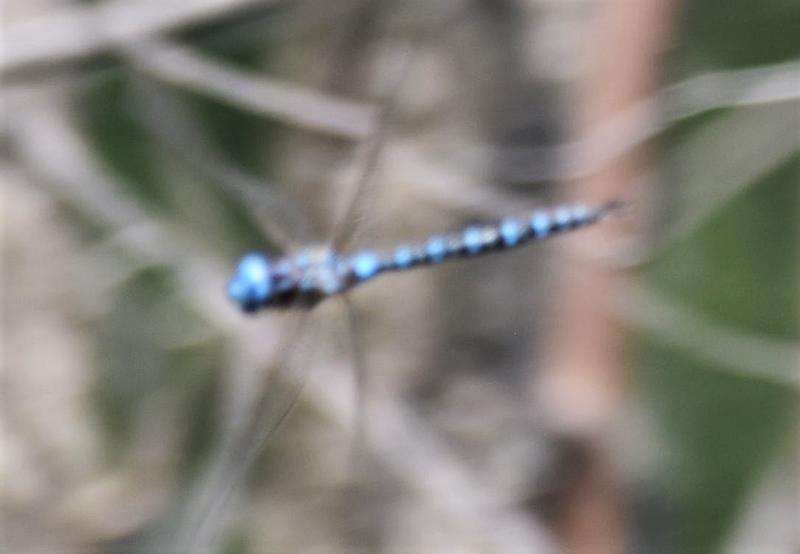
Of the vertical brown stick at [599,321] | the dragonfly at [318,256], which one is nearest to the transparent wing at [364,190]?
the dragonfly at [318,256]

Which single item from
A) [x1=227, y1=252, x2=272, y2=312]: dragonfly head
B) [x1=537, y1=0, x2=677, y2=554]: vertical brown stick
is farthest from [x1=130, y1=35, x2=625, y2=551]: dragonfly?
[x1=537, y1=0, x2=677, y2=554]: vertical brown stick

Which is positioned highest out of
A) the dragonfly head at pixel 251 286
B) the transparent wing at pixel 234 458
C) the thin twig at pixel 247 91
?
the thin twig at pixel 247 91

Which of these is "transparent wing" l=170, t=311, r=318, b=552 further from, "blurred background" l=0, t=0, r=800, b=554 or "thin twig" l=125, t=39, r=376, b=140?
"thin twig" l=125, t=39, r=376, b=140

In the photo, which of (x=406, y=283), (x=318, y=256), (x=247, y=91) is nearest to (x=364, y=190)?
(x=318, y=256)

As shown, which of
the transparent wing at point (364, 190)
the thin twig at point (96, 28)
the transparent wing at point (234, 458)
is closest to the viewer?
the transparent wing at point (364, 190)

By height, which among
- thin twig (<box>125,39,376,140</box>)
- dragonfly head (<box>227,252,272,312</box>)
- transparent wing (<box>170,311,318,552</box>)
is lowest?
dragonfly head (<box>227,252,272,312</box>)

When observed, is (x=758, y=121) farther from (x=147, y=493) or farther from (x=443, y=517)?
(x=147, y=493)

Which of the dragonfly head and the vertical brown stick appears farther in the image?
the vertical brown stick

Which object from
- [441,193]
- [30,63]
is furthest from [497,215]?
[30,63]

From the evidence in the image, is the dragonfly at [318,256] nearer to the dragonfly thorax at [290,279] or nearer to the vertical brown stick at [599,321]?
the dragonfly thorax at [290,279]
